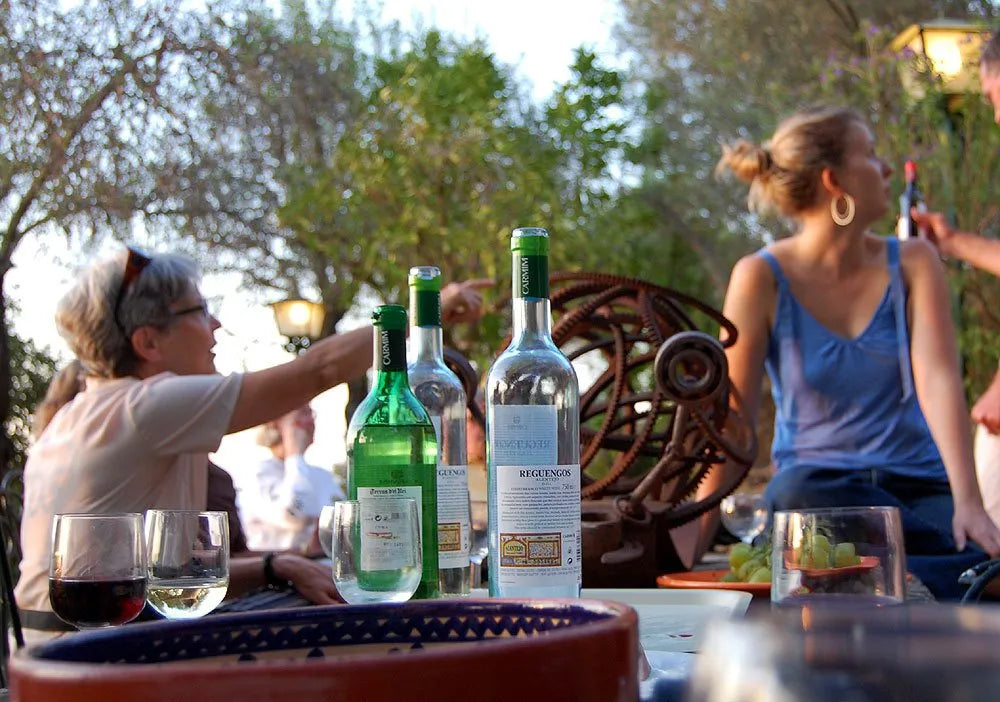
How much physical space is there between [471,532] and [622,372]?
66 cm

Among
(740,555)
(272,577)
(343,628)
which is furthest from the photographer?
(272,577)

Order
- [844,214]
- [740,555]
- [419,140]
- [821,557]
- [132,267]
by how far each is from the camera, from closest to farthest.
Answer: [821,557] < [740,555] < [844,214] < [132,267] < [419,140]

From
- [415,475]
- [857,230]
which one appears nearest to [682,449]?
[415,475]

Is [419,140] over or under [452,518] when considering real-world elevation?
over

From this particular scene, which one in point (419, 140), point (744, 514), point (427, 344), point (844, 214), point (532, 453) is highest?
point (419, 140)

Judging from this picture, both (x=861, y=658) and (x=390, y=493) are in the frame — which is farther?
(x=390, y=493)

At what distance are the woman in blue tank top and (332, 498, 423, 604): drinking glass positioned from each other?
1.25 meters

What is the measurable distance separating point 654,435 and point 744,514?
40 cm

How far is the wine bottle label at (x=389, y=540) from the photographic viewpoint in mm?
1022

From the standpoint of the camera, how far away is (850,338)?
94.0 inches

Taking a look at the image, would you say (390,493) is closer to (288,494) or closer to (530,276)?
(530,276)

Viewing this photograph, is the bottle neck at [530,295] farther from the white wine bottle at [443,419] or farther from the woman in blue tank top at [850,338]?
the woman in blue tank top at [850,338]

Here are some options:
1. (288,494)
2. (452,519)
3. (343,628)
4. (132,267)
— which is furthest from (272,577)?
(288,494)

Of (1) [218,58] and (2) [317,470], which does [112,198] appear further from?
(2) [317,470]
